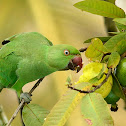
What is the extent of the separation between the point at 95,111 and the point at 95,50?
0.20 m

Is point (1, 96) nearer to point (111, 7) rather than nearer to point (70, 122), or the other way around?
point (70, 122)

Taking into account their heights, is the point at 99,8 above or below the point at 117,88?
above

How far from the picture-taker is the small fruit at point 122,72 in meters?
0.61

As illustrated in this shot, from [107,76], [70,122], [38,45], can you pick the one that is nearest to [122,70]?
[107,76]

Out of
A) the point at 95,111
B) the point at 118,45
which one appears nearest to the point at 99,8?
the point at 118,45

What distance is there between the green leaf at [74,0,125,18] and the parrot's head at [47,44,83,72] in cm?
20

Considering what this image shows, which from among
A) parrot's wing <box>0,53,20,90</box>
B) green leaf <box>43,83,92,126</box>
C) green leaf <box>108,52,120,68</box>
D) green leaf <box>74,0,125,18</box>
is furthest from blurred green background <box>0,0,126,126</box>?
green leaf <box>43,83,92,126</box>

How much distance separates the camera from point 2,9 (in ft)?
7.27

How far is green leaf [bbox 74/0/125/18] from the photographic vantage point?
A: 674 millimetres

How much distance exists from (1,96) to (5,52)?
136 centimetres

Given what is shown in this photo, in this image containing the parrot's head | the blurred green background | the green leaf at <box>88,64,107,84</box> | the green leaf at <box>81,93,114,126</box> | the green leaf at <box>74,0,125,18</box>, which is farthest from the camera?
the blurred green background

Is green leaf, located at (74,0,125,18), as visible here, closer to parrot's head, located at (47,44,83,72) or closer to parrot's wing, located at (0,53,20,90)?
parrot's head, located at (47,44,83,72)

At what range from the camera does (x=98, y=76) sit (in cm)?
57

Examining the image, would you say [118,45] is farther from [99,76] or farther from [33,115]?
[33,115]
